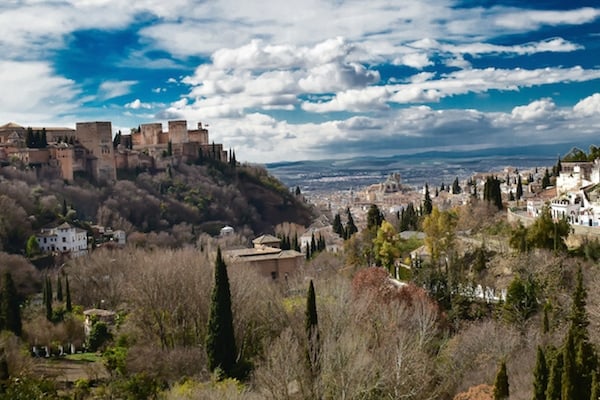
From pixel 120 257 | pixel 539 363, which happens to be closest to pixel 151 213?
pixel 120 257

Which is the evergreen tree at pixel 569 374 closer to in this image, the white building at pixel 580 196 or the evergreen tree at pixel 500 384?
the evergreen tree at pixel 500 384

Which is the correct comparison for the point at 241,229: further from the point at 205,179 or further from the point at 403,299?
the point at 403,299

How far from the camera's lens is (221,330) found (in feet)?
71.1

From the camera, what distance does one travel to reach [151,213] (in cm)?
6406

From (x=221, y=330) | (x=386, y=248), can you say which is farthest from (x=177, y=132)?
(x=221, y=330)

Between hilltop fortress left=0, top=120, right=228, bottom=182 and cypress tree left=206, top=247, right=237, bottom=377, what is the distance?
42691mm

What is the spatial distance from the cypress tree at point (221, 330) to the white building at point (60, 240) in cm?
2574

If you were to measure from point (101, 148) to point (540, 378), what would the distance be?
196 ft

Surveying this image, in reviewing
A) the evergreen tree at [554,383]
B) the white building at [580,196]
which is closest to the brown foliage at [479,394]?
the evergreen tree at [554,383]

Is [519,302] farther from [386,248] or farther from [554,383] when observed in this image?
[554,383]

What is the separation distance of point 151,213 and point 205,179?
12.5 meters

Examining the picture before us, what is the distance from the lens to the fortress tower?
226 feet

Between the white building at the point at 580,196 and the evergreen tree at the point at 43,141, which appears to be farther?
the evergreen tree at the point at 43,141

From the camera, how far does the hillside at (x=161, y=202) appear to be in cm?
4941
